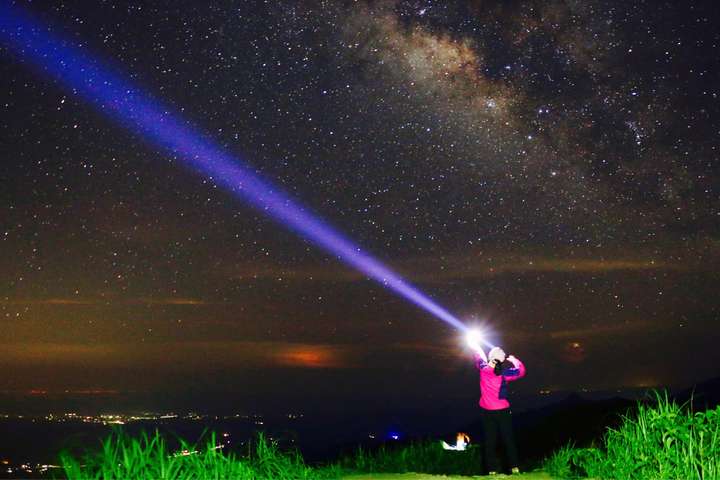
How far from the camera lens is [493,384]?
11172mm

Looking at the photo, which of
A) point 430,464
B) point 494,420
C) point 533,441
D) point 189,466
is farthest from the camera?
point 533,441

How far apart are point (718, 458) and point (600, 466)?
161 centimetres

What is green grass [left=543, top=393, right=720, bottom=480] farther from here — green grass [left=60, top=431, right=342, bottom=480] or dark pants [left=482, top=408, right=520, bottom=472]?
green grass [left=60, top=431, right=342, bottom=480]

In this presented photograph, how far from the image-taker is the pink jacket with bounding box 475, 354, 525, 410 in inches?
434

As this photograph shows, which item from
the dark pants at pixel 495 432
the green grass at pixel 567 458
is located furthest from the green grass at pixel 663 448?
the dark pants at pixel 495 432

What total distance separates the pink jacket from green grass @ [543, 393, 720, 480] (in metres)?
1.62

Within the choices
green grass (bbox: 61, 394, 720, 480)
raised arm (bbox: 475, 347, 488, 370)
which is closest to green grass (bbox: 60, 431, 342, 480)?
green grass (bbox: 61, 394, 720, 480)

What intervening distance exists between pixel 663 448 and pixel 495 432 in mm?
2948

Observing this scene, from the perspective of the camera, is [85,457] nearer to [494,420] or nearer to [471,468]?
[494,420]

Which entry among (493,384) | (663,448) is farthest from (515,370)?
(663,448)

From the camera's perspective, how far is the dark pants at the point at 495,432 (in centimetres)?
1109

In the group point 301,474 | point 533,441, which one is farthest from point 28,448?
point 301,474

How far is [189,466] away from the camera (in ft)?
24.0

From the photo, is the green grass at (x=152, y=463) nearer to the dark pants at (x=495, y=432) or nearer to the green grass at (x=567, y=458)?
the green grass at (x=567, y=458)
